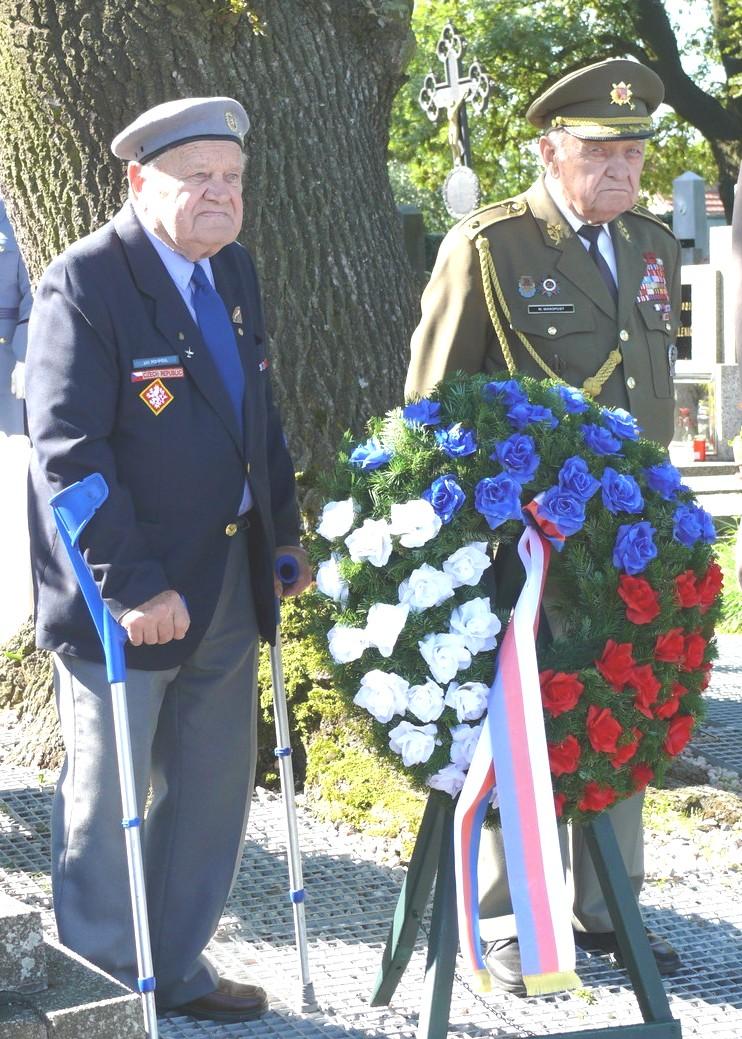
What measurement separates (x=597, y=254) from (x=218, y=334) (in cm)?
110

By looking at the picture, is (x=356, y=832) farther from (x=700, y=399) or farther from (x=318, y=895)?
(x=700, y=399)

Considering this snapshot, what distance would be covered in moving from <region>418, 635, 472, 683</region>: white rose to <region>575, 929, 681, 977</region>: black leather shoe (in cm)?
114

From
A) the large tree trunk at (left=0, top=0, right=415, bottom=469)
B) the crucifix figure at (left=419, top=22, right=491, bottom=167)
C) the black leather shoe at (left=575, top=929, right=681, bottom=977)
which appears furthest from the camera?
the crucifix figure at (left=419, top=22, right=491, bottom=167)

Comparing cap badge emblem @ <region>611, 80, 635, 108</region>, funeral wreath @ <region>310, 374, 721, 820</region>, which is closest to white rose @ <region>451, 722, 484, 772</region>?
funeral wreath @ <region>310, 374, 721, 820</region>

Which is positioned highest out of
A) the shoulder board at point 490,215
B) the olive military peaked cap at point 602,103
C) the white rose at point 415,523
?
the olive military peaked cap at point 602,103

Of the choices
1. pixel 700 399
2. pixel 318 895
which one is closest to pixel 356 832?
pixel 318 895

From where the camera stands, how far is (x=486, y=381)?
3.14 meters

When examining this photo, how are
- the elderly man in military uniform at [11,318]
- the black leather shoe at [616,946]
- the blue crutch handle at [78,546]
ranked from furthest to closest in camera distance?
the elderly man in military uniform at [11,318]
the black leather shoe at [616,946]
the blue crutch handle at [78,546]

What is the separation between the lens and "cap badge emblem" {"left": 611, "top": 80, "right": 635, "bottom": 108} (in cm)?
371

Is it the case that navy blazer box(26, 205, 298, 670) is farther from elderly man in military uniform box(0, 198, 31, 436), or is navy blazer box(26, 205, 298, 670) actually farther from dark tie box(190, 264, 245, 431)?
elderly man in military uniform box(0, 198, 31, 436)

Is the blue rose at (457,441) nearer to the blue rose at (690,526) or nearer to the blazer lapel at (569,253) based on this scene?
the blue rose at (690,526)

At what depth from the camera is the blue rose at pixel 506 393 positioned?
309 cm

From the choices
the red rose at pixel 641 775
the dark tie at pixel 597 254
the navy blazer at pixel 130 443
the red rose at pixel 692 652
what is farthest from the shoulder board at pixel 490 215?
the red rose at pixel 641 775

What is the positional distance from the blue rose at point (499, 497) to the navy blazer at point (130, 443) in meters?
0.59
